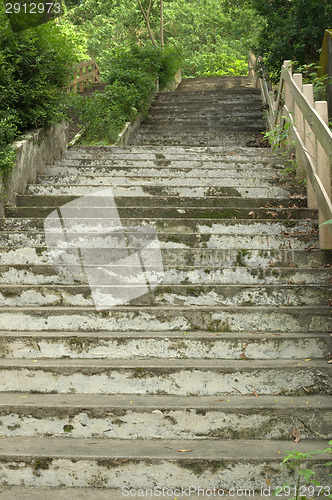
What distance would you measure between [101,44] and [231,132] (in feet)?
48.8

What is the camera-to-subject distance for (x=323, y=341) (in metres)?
3.61

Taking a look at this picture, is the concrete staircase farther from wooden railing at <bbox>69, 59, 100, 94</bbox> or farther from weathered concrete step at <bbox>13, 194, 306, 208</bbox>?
wooden railing at <bbox>69, 59, 100, 94</bbox>

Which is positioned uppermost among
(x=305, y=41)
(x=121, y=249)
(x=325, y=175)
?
(x=305, y=41)

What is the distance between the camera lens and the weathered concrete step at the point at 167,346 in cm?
361

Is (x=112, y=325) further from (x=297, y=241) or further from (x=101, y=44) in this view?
(x=101, y=44)

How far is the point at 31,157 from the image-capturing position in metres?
6.20

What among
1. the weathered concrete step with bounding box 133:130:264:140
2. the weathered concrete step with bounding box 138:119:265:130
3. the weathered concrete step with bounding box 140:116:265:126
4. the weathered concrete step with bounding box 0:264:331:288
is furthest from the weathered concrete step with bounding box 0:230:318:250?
the weathered concrete step with bounding box 140:116:265:126

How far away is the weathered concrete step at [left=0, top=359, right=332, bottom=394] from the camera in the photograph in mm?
3396

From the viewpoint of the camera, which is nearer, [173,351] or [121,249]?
[173,351]

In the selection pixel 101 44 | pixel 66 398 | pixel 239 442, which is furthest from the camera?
pixel 101 44

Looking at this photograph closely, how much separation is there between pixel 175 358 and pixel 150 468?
855 millimetres

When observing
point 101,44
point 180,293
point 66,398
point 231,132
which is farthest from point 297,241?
point 101,44

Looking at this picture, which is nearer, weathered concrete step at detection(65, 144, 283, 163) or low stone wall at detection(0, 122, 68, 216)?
low stone wall at detection(0, 122, 68, 216)

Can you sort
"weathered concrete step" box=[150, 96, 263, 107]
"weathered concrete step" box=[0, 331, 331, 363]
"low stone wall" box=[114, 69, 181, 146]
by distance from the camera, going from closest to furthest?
"weathered concrete step" box=[0, 331, 331, 363] → "low stone wall" box=[114, 69, 181, 146] → "weathered concrete step" box=[150, 96, 263, 107]
